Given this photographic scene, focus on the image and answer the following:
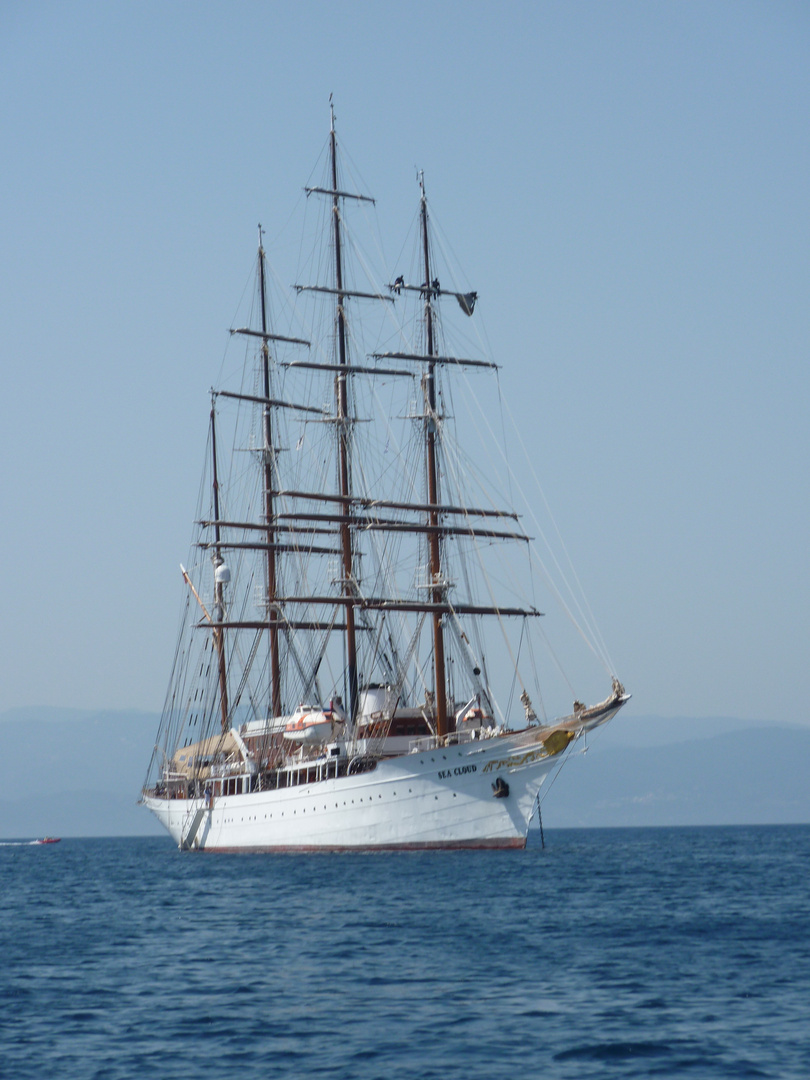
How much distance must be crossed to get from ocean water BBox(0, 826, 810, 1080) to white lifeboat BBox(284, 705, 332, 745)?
1820 cm

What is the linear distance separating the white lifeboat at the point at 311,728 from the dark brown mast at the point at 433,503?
6.76 metres

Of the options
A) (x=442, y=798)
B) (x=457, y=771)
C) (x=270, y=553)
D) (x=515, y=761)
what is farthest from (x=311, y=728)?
(x=270, y=553)

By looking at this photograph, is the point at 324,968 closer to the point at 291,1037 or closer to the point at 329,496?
the point at 291,1037

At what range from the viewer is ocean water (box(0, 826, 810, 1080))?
73.3ft

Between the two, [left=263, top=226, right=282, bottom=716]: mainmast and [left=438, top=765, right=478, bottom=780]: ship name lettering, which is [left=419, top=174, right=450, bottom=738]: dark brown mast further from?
[left=263, top=226, right=282, bottom=716]: mainmast

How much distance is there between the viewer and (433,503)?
2820 inches

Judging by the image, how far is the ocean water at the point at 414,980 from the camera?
880 inches

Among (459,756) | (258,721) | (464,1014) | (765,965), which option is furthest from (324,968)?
(258,721)

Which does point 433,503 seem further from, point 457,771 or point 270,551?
point 270,551

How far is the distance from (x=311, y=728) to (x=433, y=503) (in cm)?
1371

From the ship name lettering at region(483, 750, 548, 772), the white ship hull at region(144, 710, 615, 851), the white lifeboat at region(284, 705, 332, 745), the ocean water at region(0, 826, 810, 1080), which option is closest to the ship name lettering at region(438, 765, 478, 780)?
the white ship hull at region(144, 710, 615, 851)

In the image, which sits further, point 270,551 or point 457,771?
point 270,551

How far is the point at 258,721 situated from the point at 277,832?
37.1ft

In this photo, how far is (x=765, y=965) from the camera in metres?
31.4
